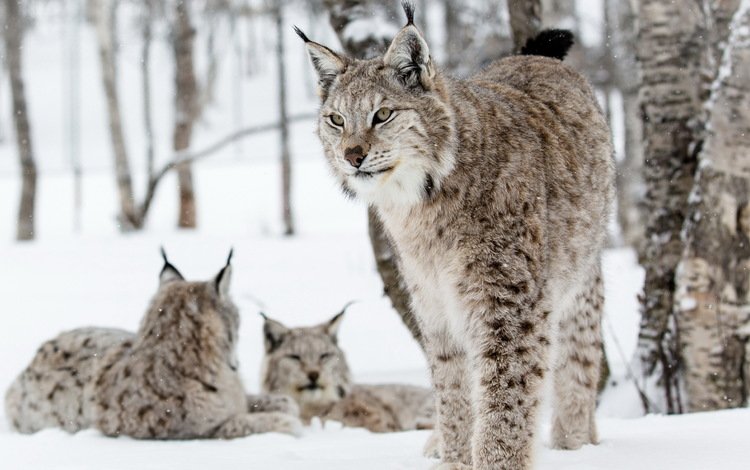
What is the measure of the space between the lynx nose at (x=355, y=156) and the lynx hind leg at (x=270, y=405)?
289 centimetres

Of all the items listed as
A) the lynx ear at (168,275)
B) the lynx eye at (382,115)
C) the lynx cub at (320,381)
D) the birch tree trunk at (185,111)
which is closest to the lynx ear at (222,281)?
the lynx ear at (168,275)

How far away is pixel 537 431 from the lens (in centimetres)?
412

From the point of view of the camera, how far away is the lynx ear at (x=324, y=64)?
4.45m

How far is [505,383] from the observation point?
4023 mm

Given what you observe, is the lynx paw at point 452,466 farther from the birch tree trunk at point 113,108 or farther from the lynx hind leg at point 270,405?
the birch tree trunk at point 113,108

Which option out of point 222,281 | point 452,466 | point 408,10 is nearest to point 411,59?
point 408,10

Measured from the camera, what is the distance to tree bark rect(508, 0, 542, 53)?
7.21 metres

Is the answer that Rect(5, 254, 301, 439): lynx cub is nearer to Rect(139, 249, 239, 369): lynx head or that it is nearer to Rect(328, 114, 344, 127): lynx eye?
Rect(139, 249, 239, 369): lynx head

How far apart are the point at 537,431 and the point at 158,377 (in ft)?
8.75

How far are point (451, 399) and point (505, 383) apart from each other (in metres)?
0.66

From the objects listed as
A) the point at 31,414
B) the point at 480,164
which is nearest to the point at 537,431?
the point at 480,164

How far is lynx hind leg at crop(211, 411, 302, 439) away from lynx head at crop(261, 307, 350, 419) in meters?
1.32

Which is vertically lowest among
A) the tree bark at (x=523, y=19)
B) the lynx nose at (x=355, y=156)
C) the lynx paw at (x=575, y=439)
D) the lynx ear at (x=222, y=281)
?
the lynx paw at (x=575, y=439)

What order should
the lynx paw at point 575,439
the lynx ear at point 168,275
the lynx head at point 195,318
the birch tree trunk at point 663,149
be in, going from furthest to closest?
the birch tree trunk at point 663,149 < the lynx ear at point 168,275 < the lynx head at point 195,318 < the lynx paw at point 575,439
